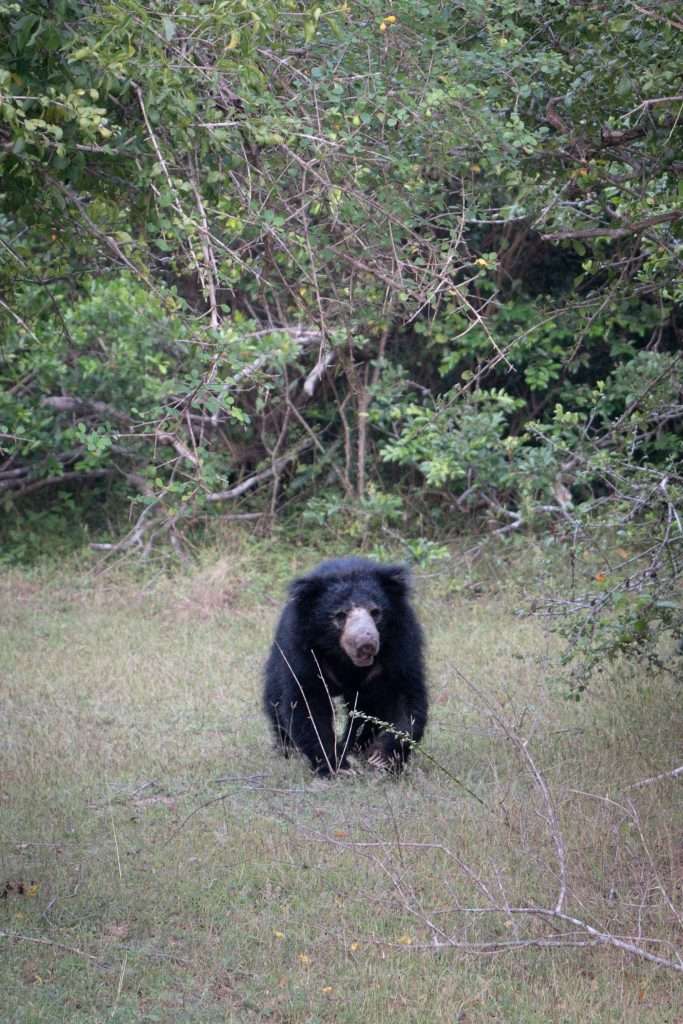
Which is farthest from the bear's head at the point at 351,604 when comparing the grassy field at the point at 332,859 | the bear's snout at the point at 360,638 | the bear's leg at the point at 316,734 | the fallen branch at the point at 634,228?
the fallen branch at the point at 634,228

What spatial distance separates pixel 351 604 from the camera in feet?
22.6

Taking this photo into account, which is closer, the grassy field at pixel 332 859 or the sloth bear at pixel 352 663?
the grassy field at pixel 332 859

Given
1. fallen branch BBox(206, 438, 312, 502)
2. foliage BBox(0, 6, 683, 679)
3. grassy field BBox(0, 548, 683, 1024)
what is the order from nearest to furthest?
grassy field BBox(0, 548, 683, 1024), foliage BBox(0, 6, 683, 679), fallen branch BBox(206, 438, 312, 502)

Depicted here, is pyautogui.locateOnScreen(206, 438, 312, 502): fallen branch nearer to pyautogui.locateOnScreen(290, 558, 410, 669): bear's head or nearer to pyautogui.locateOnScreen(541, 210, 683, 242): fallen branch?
pyautogui.locateOnScreen(290, 558, 410, 669): bear's head

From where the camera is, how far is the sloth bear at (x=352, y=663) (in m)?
6.82

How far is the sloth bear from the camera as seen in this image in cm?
682

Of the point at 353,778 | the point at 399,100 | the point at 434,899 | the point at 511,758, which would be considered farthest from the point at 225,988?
the point at 399,100

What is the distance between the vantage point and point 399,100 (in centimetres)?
624

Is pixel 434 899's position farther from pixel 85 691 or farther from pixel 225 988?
pixel 85 691

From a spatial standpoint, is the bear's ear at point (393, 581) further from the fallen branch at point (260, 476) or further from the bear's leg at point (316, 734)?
the fallen branch at point (260, 476)

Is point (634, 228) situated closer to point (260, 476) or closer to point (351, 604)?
point (351, 604)

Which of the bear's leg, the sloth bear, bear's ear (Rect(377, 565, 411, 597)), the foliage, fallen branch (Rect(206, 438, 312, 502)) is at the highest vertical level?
the foliage

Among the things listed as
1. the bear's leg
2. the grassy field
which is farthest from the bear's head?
the grassy field

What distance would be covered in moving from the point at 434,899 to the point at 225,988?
96 centimetres
